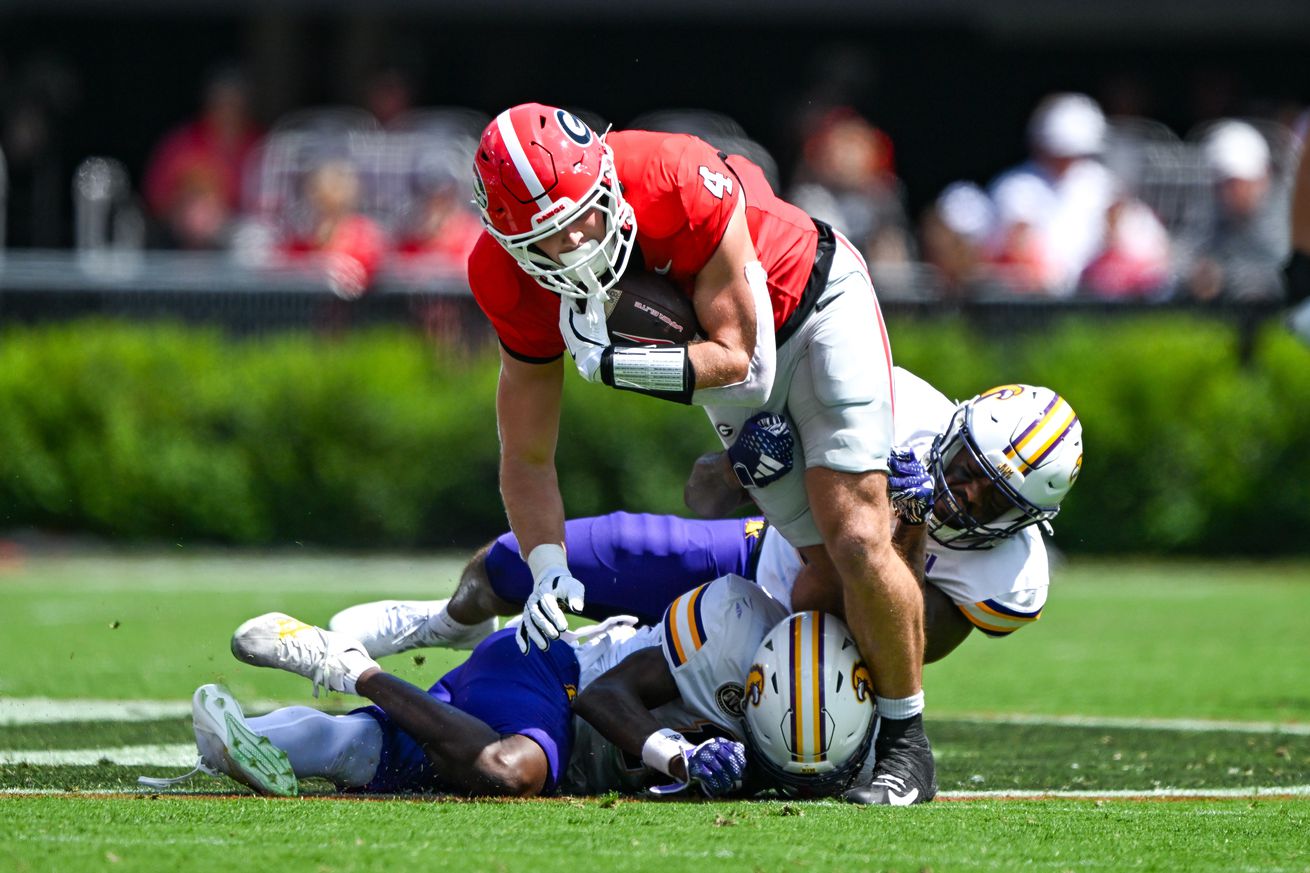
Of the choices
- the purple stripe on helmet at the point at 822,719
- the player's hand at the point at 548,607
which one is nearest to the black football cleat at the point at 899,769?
the purple stripe on helmet at the point at 822,719

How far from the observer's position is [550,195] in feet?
15.8

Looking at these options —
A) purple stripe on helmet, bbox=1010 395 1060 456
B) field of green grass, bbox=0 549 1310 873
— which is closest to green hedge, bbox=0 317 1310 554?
field of green grass, bbox=0 549 1310 873

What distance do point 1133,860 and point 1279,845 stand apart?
41 centimetres

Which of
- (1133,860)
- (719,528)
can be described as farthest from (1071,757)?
(1133,860)

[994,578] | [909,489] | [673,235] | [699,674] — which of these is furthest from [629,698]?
[673,235]

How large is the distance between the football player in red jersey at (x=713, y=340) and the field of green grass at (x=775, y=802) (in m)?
0.54

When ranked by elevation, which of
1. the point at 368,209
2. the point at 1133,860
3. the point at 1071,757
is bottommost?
the point at 1071,757

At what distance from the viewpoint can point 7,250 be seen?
51.3ft

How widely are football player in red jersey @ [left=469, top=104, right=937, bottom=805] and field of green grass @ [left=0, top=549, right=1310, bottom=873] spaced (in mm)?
538

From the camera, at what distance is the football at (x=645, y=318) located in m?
4.95

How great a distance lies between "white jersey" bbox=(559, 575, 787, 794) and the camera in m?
5.12

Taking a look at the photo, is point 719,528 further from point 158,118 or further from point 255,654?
point 158,118

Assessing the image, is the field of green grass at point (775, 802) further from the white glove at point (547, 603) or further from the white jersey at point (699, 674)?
the white glove at point (547, 603)

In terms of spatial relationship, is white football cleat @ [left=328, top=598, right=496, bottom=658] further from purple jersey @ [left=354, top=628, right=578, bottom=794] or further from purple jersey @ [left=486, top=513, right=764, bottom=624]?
purple jersey @ [left=354, top=628, right=578, bottom=794]
